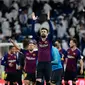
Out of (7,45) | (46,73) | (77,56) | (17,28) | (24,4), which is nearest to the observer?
(46,73)

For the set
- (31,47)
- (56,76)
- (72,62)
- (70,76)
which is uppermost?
(31,47)

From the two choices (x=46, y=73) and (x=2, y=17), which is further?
(x=2, y=17)

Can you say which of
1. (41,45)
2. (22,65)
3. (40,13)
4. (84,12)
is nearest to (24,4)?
(40,13)

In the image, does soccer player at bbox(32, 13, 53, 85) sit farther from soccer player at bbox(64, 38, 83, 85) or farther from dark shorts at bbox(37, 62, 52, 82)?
soccer player at bbox(64, 38, 83, 85)

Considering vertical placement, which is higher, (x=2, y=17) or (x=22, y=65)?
(x=2, y=17)

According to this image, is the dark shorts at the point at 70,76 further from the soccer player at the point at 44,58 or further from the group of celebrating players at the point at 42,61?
the soccer player at the point at 44,58

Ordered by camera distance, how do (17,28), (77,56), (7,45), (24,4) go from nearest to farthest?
1. (77,56)
2. (7,45)
3. (17,28)
4. (24,4)

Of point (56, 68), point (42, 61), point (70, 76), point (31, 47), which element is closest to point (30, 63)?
point (31, 47)

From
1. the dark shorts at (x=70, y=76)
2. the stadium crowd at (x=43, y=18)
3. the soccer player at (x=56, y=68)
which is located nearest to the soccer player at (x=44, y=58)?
the soccer player at (x=56, y=68)

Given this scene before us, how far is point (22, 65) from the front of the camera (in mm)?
13969

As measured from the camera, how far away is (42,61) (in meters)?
11.5

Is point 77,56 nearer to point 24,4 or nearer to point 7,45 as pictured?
point 7,45

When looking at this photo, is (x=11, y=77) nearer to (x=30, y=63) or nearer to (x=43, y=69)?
(x=30, y=63)

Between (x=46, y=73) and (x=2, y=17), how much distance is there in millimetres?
10492
